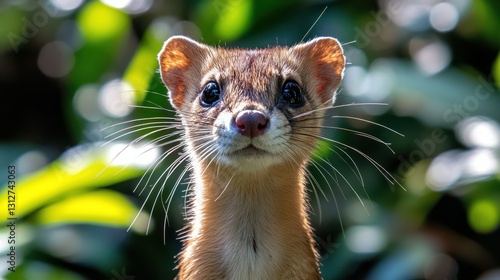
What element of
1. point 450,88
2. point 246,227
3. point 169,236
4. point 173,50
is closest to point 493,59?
point 450,88

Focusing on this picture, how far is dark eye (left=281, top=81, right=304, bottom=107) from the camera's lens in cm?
305

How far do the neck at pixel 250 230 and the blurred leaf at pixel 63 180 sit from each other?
4.11ft

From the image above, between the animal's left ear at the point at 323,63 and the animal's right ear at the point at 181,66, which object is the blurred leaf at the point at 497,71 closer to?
the animal's left ear at the point at 323,63

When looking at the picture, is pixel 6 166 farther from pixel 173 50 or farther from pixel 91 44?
pixel 173 50

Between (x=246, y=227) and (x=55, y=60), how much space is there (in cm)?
331

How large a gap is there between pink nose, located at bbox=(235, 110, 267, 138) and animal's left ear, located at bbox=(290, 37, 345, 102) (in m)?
0.71

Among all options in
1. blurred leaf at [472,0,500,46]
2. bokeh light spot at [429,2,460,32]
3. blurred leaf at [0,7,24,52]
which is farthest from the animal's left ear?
blurred leaf at [0,7,24,52]

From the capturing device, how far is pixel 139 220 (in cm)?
455

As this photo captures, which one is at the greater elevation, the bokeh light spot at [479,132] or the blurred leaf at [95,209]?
the blurred leaf at [95,209]

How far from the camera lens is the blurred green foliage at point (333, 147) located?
14.5ft

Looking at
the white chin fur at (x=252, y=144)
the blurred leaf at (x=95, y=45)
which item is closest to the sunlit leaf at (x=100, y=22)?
the blurred leaf at (x=95, y=45)

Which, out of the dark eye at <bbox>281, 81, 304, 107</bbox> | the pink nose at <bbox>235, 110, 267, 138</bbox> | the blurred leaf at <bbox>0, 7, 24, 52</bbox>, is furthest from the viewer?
the blurred leaf at <bbox>0, 7, 24, 52</bbox>

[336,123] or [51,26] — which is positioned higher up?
[51,26]

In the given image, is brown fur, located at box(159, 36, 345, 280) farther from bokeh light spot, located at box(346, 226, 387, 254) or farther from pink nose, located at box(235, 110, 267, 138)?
bokeh light spot, located at box(346, 226, 387, 254)
